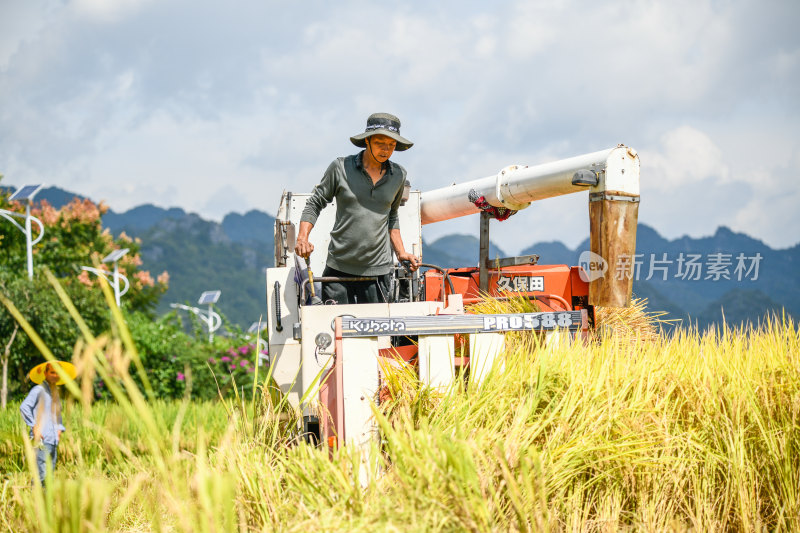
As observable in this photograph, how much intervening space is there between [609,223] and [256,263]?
293 ft

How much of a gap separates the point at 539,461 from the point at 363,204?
268 centimetres

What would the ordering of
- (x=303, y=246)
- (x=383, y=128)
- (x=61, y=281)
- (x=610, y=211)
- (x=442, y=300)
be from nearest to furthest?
(x=303, y=246)
(x=383, y=128)
(x=610, y=211)
(x=442, y=300)
(x=61, y=281)

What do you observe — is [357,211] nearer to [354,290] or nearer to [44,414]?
[354,290]

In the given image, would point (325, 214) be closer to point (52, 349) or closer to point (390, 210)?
point (390, 210)

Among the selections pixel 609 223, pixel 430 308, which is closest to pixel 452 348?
pixel 430 308

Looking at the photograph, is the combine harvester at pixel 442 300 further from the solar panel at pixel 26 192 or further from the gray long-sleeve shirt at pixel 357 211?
the solar panel at pixel 26 192

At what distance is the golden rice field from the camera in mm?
2533

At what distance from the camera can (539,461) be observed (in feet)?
8.90

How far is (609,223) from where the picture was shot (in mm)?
6152

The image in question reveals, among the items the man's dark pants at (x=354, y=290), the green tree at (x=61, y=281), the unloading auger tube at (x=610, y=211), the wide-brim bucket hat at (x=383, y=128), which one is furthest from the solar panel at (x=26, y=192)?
the unloading auger tube at (x=610, y=211)

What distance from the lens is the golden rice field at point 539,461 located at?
8.31 ft

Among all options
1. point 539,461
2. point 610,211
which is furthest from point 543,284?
point 539,461

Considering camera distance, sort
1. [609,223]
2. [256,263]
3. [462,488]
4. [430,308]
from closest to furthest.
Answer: [462,488]
[430,308]
[609,223]
[256,263]

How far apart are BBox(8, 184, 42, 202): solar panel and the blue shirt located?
692 centimetres
